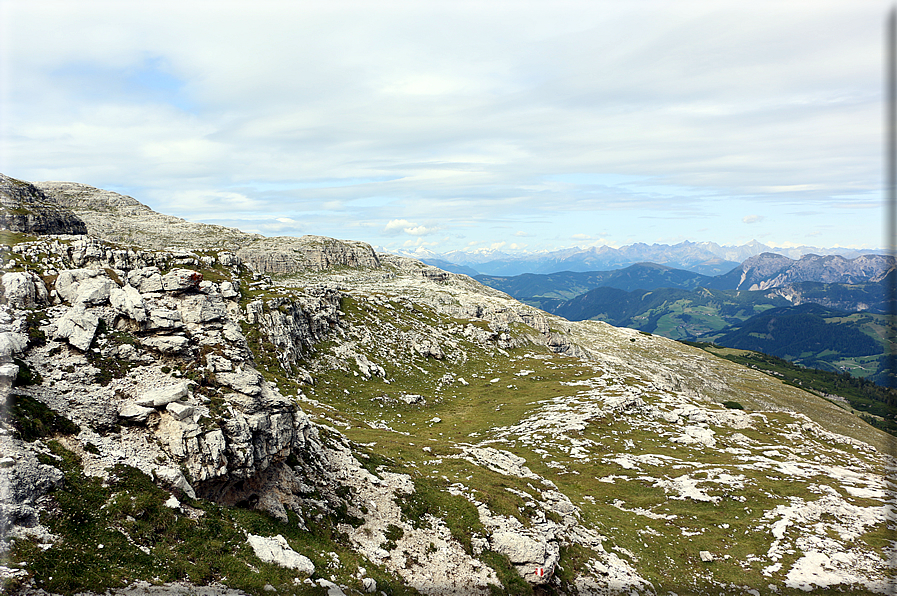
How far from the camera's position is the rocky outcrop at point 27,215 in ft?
341

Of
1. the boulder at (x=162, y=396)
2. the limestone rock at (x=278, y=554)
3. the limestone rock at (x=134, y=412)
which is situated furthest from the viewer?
the boulder at (x=162, y=396)

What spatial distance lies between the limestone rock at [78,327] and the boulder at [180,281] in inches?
358

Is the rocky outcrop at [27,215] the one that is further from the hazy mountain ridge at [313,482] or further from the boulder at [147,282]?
the boulder at [147,282]

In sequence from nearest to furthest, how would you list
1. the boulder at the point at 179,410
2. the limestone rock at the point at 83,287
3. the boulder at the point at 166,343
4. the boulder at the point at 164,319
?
1. the boulder at the point at 179,410
2. the boulder at the point at 166,343
3. the limestone rock at the point at 83,287
4. the boulder at the point at 164,319

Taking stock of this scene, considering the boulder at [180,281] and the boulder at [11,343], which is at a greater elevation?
the boulder at [180,281]

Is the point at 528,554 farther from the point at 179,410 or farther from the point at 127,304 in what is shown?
the point at 127,304

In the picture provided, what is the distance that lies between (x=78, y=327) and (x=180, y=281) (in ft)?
37.5

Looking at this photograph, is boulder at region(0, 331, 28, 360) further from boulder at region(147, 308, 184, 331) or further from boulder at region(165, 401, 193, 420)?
boulder at region(165, 401, 193, 420)

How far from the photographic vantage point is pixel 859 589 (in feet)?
125

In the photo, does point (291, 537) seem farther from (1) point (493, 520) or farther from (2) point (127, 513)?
(1) point (493, 520)

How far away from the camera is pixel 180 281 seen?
3800cm

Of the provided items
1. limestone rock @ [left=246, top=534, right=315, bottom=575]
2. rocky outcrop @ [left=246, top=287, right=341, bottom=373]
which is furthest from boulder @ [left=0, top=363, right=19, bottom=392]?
rocky outcrop @ [left=246, top=287, right=341, bottom=373]

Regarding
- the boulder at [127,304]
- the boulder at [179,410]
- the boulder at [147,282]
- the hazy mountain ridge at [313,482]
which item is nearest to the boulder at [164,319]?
the hazy mountain ridge at [313,482]

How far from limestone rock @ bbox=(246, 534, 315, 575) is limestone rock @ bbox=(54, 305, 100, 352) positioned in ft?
56.3
